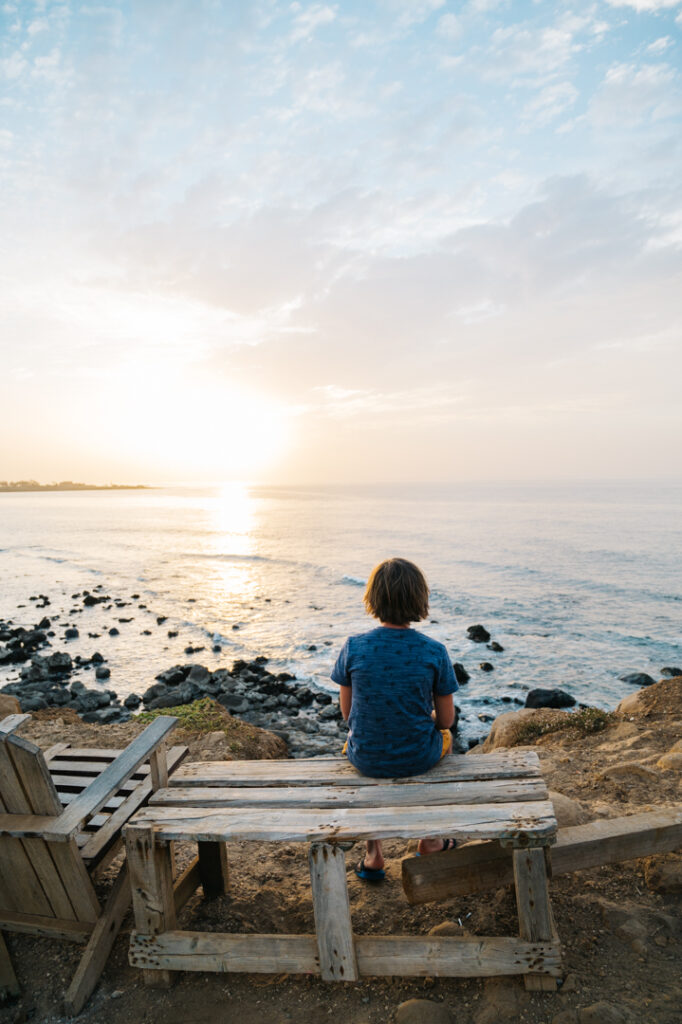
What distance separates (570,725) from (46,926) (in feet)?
21.7

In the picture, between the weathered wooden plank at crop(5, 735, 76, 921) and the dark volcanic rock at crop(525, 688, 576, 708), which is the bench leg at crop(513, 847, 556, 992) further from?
Result: the dark volcanic rock at crop(525, 688, 576, 708)

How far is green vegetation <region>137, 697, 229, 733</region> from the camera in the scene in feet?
28.6

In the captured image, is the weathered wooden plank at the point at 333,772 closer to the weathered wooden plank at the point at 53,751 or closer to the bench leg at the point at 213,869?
the bench leg at the point at 213,869

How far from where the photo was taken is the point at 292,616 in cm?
2022

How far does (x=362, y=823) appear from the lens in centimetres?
302

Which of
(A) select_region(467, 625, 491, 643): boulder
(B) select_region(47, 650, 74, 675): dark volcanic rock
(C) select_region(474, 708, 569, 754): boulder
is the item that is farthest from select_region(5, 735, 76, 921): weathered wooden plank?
(A) select_region(467, 625, 491, 643): boulder

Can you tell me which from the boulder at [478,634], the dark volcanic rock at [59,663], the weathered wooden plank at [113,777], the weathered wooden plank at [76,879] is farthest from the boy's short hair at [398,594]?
the boulder at [478,634]

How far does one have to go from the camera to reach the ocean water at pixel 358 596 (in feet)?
48.2

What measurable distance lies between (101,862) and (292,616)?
659 inches

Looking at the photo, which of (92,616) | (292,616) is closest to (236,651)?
(292,616)

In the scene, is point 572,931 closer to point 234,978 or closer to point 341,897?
point 341,897

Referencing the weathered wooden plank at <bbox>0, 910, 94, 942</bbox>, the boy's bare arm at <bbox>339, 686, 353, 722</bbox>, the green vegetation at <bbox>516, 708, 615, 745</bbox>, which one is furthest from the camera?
the green vegetation at <bbox>516, 708, 615, 745</bbox>

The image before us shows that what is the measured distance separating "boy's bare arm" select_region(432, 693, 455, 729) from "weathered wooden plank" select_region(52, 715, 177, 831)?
1.83 meters

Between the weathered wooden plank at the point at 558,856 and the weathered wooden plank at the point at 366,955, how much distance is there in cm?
31
